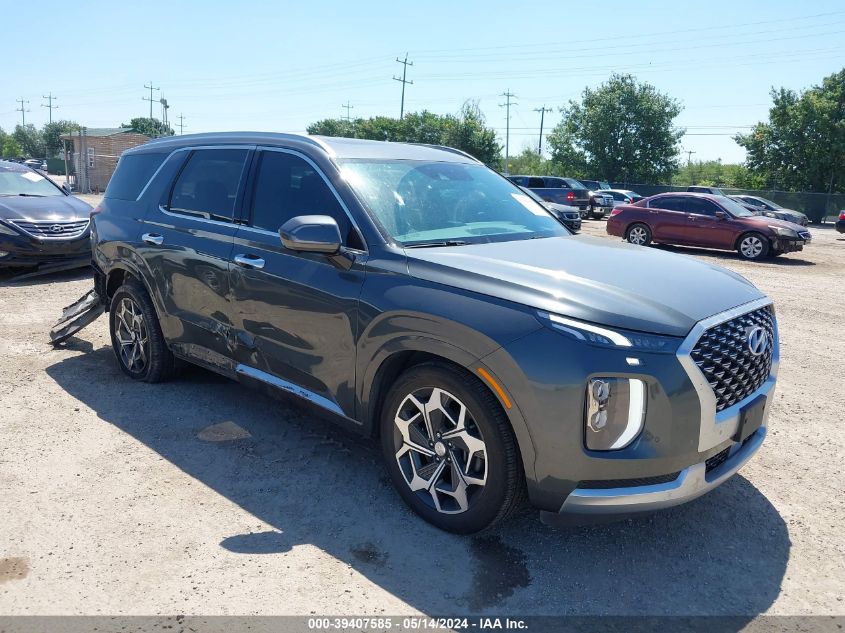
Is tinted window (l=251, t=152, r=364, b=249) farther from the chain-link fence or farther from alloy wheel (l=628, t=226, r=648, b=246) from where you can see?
the chain-link fence

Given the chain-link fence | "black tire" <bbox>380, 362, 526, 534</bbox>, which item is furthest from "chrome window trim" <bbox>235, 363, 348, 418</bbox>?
the chain-link fence

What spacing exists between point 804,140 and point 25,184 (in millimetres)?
44774

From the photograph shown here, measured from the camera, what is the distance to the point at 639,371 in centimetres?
262

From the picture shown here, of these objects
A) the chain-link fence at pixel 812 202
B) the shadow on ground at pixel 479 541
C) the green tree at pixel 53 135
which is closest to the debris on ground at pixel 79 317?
the shadow on ground at pixel 479 541

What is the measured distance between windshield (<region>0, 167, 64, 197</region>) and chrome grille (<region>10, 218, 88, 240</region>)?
4.30ft

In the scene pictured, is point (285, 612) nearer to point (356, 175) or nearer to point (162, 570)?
point (162, 570)

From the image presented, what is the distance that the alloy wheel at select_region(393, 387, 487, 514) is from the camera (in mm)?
3012

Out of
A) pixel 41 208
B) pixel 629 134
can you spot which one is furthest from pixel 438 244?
pixel 629 134

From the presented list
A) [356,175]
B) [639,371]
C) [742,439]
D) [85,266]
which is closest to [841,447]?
[742,439]

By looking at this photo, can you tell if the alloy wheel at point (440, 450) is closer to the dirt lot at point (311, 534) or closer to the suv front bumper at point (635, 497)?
the dirt lot at point (311, 534)

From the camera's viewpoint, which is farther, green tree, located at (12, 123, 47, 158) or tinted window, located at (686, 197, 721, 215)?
green tree, located at (12, 123, 47, 158)

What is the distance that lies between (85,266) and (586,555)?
9641 millimetres

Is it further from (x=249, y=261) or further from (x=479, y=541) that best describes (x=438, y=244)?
(x=479, y=541)

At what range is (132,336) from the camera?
17.3ft
